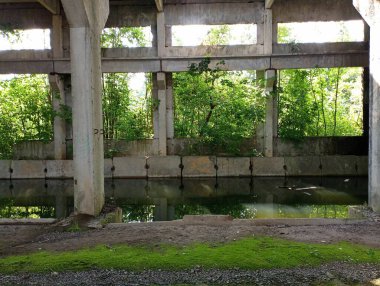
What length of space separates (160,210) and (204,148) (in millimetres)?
6743

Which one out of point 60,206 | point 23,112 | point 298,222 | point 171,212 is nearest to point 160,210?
point 171,212

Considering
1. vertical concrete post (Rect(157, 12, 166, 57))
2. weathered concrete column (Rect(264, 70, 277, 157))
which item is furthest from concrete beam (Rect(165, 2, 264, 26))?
weathered concrete column (Rect(264, 70, 277, 157))

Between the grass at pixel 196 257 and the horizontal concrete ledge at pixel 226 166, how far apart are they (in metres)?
11.1

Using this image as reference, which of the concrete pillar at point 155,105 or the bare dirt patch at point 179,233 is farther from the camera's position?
the concrete pillar at point 155,105

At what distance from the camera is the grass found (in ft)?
16.6

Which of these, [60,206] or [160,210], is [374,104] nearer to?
[160,210]

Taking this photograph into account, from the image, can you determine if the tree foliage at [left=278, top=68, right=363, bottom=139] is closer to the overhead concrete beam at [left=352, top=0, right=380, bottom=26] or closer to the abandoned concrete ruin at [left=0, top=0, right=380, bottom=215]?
the abandoned concrete ruin at [left=0, top=0, right=380, bottom=215]

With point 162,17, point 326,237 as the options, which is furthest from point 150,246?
point 162,17

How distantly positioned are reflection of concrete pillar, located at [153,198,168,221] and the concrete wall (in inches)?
205

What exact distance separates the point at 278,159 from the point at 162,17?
772cm

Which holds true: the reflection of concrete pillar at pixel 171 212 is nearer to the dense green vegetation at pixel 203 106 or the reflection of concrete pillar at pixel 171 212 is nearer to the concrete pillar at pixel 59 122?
the dense green vegetation at pixel 203 106

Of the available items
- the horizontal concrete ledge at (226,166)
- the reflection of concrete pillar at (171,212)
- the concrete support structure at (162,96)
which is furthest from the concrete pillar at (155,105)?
the reflection of concrete pillar at (171,212)

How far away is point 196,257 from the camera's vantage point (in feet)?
17.5

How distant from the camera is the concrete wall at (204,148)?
17.8 metres
